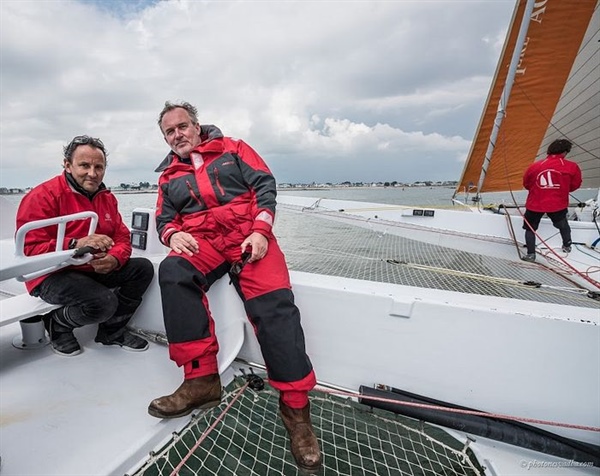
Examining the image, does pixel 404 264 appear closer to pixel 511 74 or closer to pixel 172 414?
pixel 172 414

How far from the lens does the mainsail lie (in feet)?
15.2

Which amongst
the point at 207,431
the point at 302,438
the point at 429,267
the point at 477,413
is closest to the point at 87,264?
the point at 207,431

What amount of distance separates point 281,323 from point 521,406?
86 centimetres

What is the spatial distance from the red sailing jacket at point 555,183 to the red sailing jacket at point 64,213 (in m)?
4.08

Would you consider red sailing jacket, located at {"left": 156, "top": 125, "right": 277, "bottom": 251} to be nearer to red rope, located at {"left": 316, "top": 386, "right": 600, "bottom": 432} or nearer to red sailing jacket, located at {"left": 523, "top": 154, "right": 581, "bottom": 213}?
red rope, located at {"left": 316, "top": 386, "right": 600, "bottom": 432}

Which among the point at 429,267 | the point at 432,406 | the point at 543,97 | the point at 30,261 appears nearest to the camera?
the point at 30,261

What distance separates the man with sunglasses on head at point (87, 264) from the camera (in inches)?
52.8

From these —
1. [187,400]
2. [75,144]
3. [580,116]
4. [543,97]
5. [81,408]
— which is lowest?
[81,408]

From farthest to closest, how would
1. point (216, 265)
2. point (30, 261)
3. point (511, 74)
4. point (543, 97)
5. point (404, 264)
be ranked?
point (543, 97) < point (511, 74) < point (404, 264) < point (216, 265) < point (30, 261)

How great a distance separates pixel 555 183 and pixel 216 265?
12.7ft

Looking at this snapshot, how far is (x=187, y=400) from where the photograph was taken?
105 centimetres

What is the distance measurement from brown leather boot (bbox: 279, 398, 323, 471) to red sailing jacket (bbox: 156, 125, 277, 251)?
2.23 feet

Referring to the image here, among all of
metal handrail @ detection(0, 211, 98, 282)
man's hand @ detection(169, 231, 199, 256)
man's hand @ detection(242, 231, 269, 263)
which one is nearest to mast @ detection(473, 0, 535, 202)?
man's hand @ detection(242, 231, 269, 263)

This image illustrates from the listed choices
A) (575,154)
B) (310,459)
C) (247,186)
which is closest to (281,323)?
(310,459)
